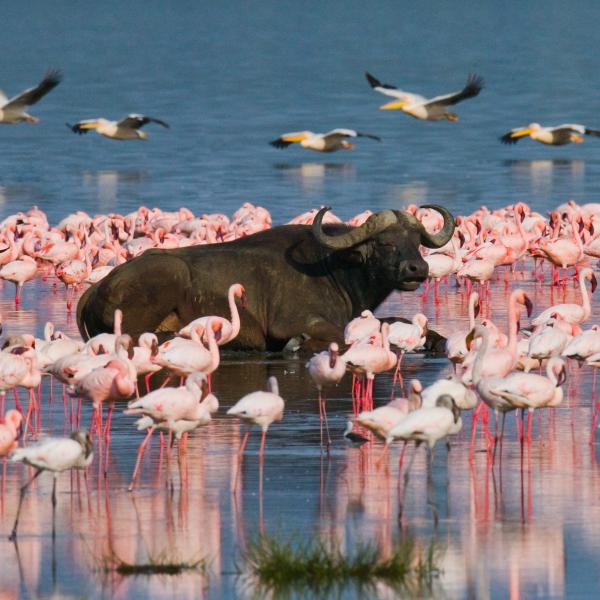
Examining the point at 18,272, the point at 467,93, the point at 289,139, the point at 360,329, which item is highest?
the point at 289,139

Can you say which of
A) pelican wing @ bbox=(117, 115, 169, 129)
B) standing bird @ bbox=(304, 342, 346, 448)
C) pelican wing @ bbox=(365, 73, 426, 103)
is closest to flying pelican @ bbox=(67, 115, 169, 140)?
pelican wing @ bbox=(117, 115, 169, 129)

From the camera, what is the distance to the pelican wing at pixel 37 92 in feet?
122

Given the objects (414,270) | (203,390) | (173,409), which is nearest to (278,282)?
(414,270)

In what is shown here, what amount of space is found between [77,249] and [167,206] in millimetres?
13967

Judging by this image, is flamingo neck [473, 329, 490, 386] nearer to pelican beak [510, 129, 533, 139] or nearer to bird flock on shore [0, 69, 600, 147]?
bird flock on shore [0, 69, 600, 147]

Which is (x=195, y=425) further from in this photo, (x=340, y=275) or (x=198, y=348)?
(x=340, y=275)

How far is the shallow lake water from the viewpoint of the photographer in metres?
9.25

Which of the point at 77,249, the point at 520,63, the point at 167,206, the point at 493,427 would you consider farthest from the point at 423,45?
the point at 493,427

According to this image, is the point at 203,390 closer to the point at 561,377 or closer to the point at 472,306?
the point at 561,377

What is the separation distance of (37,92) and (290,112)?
30070 mm

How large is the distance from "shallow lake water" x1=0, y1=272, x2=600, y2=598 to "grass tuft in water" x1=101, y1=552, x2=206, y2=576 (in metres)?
0.05

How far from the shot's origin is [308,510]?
35.1ft

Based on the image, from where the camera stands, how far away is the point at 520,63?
100375 millimetres

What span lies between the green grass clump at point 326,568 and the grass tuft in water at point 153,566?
0.27 metres
